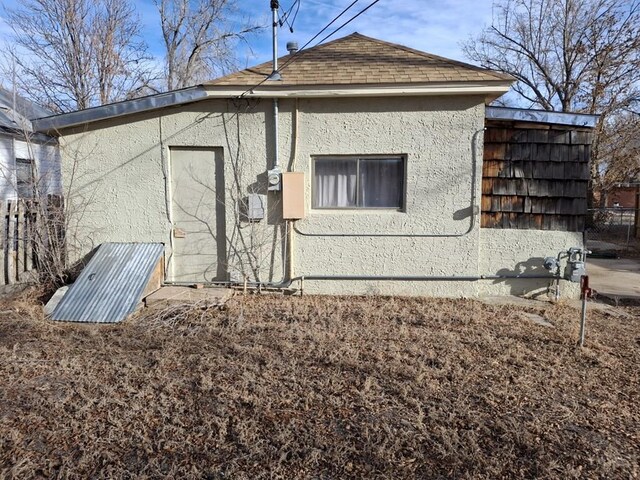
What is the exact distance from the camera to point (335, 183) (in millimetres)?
6602

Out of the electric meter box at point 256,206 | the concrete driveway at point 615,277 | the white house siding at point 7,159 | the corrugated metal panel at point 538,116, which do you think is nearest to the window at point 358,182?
the electric meter box at point 256,206

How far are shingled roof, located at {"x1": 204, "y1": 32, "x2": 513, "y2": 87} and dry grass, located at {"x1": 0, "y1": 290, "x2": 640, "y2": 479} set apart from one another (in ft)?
11.1

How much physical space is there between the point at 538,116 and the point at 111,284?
671cm

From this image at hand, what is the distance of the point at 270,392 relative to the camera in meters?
3.47

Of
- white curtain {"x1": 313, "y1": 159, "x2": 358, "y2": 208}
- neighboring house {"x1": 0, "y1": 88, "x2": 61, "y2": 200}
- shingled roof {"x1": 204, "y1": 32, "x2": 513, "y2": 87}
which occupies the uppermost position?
shingled roof {"x1": 204, "y1": 32, "x2": 513, "y2": 87}

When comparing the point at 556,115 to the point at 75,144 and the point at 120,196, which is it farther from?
the point at 75,144

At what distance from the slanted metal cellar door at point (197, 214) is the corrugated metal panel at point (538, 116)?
4.26 m

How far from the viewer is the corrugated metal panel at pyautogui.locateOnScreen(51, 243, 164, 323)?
5.49m

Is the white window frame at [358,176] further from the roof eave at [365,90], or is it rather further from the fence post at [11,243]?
the fence post at [11,243]

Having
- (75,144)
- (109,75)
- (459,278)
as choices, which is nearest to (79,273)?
(75,144)

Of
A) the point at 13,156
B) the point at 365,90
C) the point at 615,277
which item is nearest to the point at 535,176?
the point at 365,90

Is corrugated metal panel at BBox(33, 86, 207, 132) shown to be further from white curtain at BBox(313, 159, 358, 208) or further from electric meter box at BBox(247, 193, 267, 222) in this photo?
white curtain at BBox(313, 159, 358, 208)

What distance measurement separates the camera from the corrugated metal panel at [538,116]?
625 centimetres

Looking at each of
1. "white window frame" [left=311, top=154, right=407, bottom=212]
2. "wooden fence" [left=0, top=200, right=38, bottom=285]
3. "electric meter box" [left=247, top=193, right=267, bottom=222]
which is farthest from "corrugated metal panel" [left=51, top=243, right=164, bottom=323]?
"white window frame" [left=311, top=154, right=407, bottom=212]
